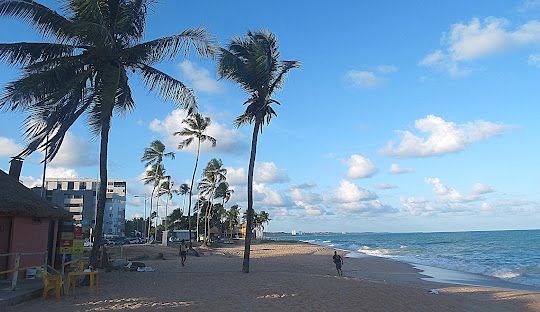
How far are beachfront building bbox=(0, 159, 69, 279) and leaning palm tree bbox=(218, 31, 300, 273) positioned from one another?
7.71 metres

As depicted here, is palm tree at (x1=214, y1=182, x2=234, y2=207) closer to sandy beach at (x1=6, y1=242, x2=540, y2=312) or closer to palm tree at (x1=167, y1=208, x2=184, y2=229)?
palm tree at (x1=167, y1=208, x2=184, y2=229)

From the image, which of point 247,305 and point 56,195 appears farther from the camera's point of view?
point 56,195

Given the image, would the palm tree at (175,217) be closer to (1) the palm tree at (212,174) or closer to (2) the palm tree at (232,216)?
(2) the palm tree at (232,216)

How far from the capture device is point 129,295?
41.3ft

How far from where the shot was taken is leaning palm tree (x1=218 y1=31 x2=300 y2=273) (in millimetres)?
18828

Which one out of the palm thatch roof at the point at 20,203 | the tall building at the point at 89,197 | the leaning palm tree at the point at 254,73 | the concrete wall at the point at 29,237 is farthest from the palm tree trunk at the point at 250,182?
the tall building at the point at 89,197

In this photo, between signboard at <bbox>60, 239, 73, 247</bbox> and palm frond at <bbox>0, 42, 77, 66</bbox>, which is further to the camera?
signboard at <bbox>60, 239, 73, 247</bbox>

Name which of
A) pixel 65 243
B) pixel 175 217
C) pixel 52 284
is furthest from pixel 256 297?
pixel 175 217

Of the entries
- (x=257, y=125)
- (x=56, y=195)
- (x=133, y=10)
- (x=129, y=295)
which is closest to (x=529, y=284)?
(x=257, y=125)

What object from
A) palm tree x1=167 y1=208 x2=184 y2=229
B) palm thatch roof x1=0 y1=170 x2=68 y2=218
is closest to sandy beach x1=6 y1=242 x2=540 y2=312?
palm thatch roof x1=0 y1=170 x2=68 y2=218

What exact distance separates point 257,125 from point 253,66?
2.60m

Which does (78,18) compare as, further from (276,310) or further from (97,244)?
(276,310)

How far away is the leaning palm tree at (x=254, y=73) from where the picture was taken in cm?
1883

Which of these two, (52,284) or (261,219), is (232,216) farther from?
(52,284)
